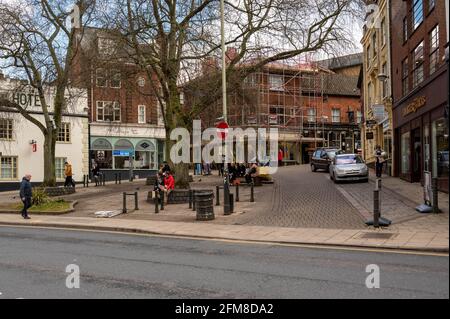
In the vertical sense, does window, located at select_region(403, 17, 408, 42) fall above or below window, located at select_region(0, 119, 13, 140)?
above

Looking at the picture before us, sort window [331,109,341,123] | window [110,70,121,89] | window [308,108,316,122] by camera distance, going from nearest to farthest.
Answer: window [110,70,121,89]
window [308,108,316,122]
window [331,109,341,123]

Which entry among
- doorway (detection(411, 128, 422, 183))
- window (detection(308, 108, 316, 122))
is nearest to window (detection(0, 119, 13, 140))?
doorway (detection(411, 128, 422, 183))

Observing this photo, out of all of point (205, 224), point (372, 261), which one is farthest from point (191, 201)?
point (372, 261)

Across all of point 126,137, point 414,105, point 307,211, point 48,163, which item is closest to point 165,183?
point 307,211

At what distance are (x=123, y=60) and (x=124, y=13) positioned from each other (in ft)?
6.90

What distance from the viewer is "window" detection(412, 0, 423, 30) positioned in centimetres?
2334

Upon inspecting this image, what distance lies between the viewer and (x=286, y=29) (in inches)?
876

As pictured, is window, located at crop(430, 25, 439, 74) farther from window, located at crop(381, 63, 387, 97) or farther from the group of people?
the group of people

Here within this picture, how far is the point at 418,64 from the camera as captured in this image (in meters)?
23.7

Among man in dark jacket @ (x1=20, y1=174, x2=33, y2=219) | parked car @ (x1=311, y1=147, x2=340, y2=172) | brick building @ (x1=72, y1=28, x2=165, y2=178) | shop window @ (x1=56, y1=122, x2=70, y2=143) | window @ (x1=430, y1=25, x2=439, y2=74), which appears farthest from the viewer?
brick building @ (x1=72, y1=28, x2=165, y2=178)

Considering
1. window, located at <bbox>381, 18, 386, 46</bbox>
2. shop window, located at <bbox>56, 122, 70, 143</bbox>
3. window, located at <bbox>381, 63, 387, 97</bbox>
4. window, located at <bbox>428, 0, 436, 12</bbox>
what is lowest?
shop window, located at <bbox>56, 122, 70, 143</bbox>

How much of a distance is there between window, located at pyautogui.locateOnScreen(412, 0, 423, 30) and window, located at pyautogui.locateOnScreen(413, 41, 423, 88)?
1129mm

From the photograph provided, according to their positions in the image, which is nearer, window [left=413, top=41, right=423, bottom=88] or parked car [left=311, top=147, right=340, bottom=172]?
window [left=413, top=41, right=423, bottom=88]

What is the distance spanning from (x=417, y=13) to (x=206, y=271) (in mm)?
20466
